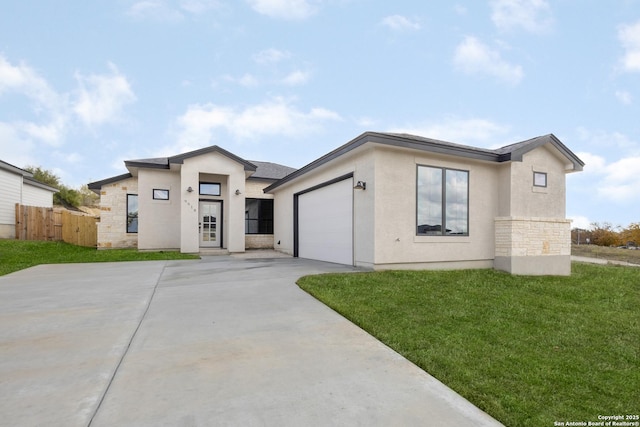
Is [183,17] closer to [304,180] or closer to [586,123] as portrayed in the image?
[304,180]

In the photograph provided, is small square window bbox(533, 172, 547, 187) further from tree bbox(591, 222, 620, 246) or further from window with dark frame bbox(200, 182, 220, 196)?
tree bbox(591, 222, 620, 246)

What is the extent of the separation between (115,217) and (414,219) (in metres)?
13.4

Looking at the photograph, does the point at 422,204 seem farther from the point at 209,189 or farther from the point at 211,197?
the point at 209,189

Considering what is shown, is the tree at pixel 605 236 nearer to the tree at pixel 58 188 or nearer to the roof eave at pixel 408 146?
the roof eave at pixel 408 146

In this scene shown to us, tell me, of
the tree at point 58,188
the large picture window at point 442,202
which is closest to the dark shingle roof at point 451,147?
the large picture window at point 442,202

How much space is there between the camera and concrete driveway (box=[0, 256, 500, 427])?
2.06m

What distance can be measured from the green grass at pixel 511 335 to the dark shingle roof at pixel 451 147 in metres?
3.32

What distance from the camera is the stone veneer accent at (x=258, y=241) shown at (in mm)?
15609

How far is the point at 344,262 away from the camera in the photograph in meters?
9.59

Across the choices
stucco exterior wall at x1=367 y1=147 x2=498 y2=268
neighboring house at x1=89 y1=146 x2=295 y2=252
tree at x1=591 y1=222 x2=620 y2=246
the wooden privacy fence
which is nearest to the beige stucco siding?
stucco exterior wall at x1=367 y1=147 x2=498 y2=268

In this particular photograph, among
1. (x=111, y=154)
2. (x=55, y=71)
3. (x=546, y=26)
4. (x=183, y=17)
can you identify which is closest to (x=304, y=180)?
(x=183, y=17)

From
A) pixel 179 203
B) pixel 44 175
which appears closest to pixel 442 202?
pixel 179 203

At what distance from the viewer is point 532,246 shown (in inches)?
370

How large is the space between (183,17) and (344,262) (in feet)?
34.8
